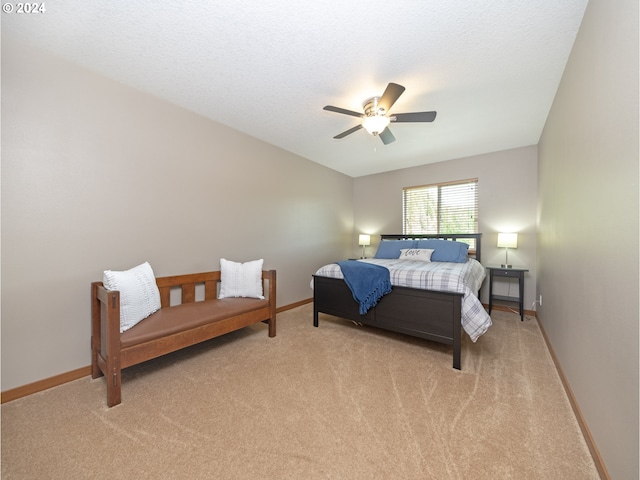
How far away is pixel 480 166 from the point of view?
13.8 feet

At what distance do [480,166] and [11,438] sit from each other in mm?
5746

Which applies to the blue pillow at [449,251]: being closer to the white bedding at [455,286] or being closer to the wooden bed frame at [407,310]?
the white bedding at [455,286]

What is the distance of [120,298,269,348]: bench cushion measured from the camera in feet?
6.28

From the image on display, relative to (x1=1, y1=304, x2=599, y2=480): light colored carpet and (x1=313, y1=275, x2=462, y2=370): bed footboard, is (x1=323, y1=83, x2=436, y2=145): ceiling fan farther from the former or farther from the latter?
(x1=1, y1=304, x2=599, y2=480): light colored carpet

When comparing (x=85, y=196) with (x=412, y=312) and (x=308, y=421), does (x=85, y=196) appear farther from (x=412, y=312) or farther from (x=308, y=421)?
(x=412, y=312)

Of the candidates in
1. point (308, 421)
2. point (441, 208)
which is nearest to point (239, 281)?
point (308, 421)

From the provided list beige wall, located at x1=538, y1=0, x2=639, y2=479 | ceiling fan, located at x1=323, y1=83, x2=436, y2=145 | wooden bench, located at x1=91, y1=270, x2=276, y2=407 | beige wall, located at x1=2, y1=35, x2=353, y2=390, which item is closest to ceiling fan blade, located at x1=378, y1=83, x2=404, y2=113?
ceiling fan, located at x1=323, y1=83, x2=436, y2=145

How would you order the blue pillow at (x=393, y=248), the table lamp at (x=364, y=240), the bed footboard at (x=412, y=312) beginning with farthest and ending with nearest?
the table lamp at (x=364, y=240)
the blue pillow at (x=393, y=248)
the bed footboard at (x=412, y=312)

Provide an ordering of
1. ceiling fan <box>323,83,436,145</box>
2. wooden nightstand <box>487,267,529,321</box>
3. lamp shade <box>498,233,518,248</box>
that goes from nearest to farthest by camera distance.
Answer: ceiling fan <box>323,83,436,145</box>
wooden nightstand <box>487,267,529,321</box>
lamp shade <box>498,233,518,248</box>

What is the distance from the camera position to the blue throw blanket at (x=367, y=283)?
2742 mm

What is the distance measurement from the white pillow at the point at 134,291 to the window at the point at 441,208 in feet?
14.0

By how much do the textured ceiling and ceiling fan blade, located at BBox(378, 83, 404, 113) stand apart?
0.21 m

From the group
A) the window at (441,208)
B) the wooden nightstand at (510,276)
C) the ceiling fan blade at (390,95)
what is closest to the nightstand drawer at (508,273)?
the wooden nightstand at (510,276)

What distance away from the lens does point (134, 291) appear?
6.77ft
